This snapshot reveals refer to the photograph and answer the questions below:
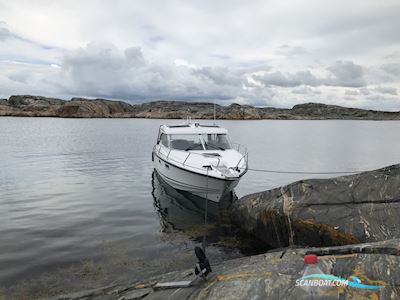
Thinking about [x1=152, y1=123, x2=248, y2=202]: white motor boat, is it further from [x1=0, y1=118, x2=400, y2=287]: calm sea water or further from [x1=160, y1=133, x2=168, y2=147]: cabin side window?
[x1=0, y1=118, x2=400, y2=287]: calm sea water

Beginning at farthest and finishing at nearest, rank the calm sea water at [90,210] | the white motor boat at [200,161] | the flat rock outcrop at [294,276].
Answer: the white motor boat at [200,161] < the calm sea water at [90,210] < the flat rock outcrop at [294,276]

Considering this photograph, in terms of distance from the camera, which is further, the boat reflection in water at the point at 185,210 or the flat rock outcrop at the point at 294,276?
the boat reflection in water at the point at 185,210

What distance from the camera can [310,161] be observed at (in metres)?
30.9

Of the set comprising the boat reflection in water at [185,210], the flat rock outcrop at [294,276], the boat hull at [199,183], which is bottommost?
the boat reflection in water at [185,210]

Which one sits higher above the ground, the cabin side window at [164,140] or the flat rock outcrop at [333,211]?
→ the cabin side window at [164,140]

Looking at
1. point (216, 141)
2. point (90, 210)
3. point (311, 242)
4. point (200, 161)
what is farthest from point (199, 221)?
point (311, 242)

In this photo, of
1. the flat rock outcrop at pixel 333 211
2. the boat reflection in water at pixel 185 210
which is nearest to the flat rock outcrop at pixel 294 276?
the flat rock outcrop at pixel 333 211

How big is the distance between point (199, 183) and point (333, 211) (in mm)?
6867

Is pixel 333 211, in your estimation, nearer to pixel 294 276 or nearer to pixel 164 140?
pixel 294 276

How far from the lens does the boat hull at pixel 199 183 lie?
14.1m

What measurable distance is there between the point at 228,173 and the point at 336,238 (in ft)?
20.3

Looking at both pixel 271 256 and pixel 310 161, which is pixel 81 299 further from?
pixel 310 161

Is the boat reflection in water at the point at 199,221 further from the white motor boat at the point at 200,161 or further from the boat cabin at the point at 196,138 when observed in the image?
the boat cabin at the point at 196,138

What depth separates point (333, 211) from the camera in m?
8.72
